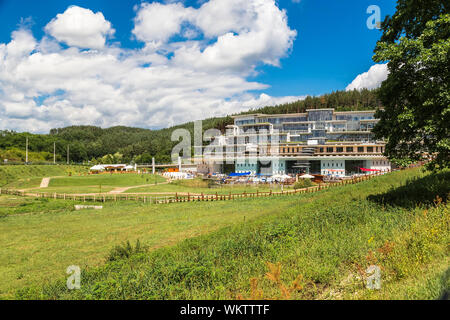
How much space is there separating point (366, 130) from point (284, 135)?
24.9 m

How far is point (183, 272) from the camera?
8.38 metres

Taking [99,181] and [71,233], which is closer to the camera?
[71,233]

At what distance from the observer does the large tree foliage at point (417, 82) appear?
11.5 meters

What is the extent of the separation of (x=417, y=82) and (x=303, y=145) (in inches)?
Answer: 2829

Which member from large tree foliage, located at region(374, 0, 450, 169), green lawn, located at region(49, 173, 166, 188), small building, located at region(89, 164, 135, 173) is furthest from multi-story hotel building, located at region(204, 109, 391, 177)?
large tree foliage, located at region(374, 0, 450, 169)

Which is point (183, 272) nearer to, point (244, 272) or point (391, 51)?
point (244, 272)

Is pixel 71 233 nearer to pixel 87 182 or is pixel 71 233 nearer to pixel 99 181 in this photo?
pixel 87 182

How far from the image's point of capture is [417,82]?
491 inches

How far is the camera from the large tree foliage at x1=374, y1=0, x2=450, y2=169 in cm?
1152

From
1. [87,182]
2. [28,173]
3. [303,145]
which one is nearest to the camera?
[87,182]

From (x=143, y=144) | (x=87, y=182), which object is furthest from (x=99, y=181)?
(x=143, y=144)

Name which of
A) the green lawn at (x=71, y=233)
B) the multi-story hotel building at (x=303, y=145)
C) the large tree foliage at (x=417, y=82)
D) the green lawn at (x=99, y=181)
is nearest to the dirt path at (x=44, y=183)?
the green lawn at (x=99, y=181)

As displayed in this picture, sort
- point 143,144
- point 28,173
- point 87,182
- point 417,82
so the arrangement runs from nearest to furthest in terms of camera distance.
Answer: point 417,82 → point 87,182 → point 28,173 → point 143,144
